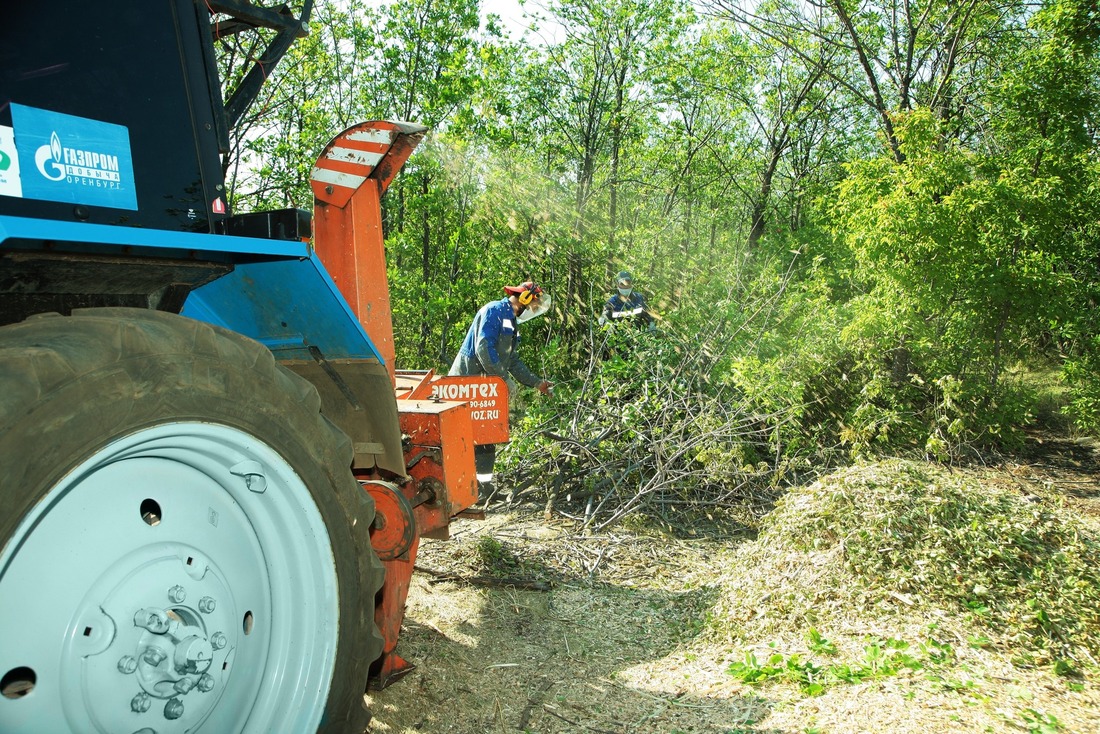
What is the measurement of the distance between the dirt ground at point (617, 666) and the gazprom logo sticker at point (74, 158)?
236 centimetres

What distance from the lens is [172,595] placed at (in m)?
2.18

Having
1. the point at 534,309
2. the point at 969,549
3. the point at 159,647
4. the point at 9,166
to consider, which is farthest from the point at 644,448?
the point at 9,166

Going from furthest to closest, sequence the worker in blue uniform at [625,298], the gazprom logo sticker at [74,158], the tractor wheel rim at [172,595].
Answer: the worker in blue uniform at [625,298], the gazprom logo sticker at [74,158], the tractor wheel rim at [172,595]

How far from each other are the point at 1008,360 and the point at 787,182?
48.7 ft

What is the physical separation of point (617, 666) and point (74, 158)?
11.0 feet

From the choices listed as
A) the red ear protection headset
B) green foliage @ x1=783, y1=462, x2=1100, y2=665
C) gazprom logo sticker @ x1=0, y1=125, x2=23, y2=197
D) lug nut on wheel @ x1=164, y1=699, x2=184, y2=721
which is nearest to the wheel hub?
lug nut on wheel @ x1=164, y1=699, x2=184, y2=721

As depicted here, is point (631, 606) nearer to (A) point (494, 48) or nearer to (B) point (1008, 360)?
(B) point (1008, 360)

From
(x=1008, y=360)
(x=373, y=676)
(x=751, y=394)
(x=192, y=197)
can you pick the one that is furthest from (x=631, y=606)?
(x=1008, y=360)

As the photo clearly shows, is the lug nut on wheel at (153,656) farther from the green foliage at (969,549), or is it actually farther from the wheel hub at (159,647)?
the green foliage at (969,549)

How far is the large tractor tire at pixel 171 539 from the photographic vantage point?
183cm

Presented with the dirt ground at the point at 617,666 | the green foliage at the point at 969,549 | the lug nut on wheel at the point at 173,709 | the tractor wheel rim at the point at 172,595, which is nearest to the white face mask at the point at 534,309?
the dirt ground at the point at 617,666

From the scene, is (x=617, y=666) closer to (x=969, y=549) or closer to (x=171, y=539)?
(x=969, y=549)

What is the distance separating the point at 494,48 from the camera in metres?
12.9

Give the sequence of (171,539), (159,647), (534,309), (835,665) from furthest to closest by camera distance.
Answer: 1. (534,309)
2. (835,665)
3. (171,539)
4. (159,647)
